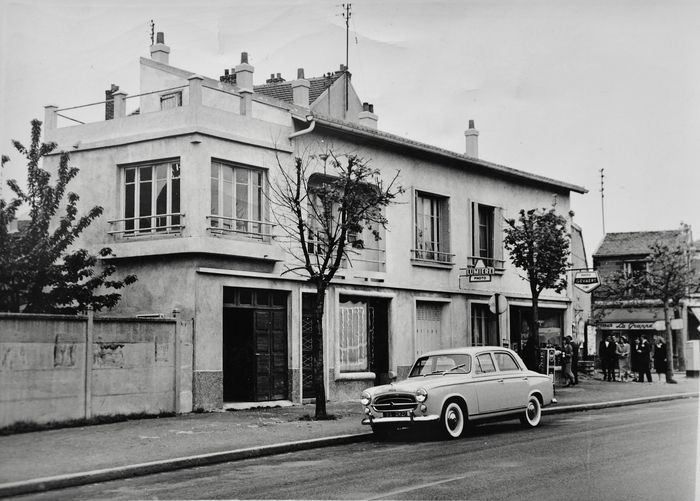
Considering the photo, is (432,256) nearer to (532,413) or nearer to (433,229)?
(433,229)

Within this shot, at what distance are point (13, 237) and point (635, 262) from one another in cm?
3918

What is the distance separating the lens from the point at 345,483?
10.1 m

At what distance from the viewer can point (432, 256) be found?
86.0 ft

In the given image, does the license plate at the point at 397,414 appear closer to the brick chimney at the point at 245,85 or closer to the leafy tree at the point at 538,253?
the brick chimney at the point at 245,85

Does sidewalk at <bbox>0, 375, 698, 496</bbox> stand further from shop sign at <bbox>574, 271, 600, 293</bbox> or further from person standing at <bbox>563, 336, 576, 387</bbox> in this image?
person standing at <bbox>563, 336, 576, 387</bbox>

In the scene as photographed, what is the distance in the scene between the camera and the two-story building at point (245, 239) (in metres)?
19.1

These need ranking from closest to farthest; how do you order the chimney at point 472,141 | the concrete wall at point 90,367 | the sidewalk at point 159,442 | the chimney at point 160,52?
the sidewalk at point 159,442
the concrete wall at point 90,367
the chimney at point 160,52
the chimney at point 472,141

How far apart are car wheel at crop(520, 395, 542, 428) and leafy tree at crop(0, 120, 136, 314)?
9107 mm

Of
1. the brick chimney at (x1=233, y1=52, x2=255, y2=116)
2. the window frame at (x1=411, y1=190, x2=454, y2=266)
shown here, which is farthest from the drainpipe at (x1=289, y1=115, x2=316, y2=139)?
the window frame at (x1=411, y1=190, x2=454, y2=266)

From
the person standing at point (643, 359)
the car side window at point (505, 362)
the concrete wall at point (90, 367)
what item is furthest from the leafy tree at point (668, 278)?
the concrete wall at point (90, 367)

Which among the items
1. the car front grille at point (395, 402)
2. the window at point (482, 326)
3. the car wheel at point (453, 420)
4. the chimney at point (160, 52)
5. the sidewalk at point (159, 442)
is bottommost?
the sidewalk at point (159, 442)

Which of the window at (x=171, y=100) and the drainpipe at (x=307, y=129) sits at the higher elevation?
the window at (x=171, y=100)

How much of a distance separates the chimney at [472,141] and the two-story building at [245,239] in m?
4.20

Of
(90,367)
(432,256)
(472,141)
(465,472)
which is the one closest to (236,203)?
(90,367)
